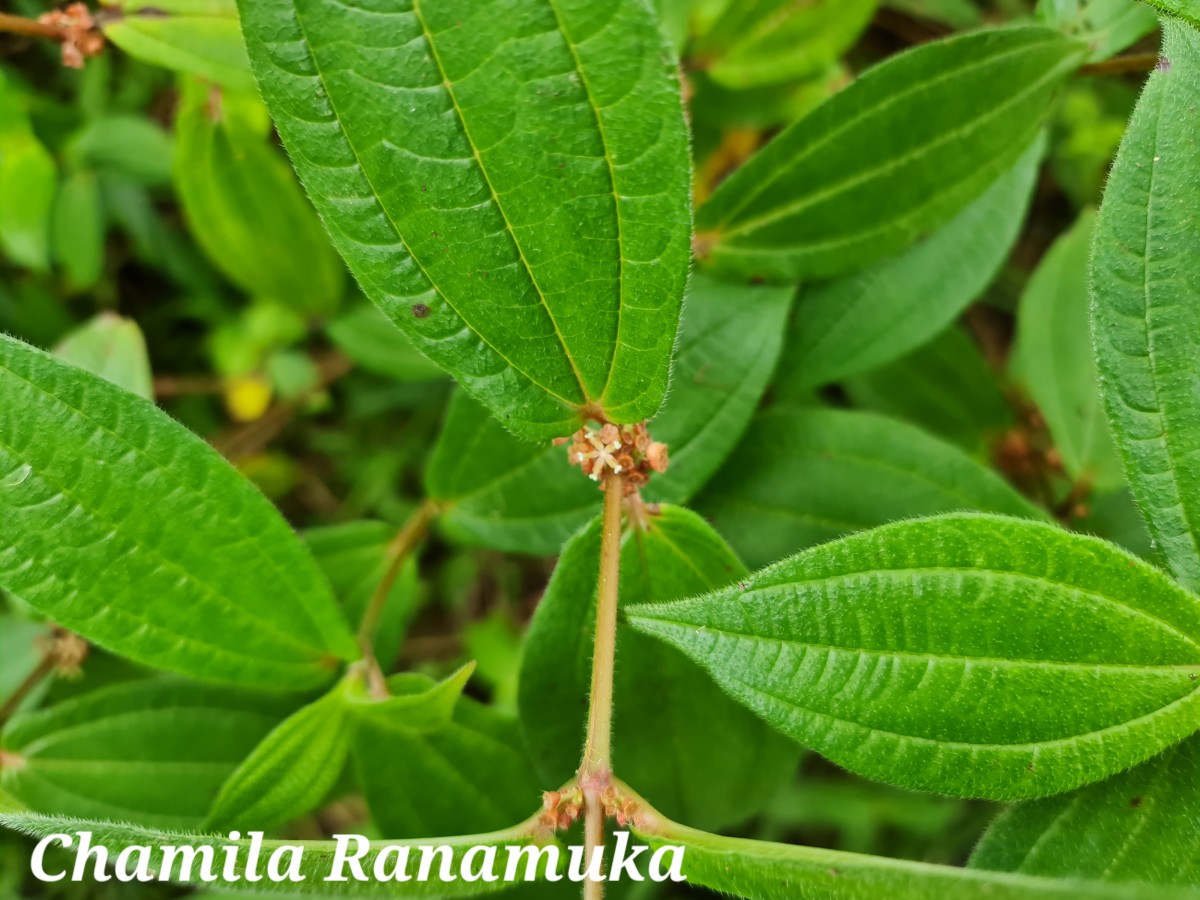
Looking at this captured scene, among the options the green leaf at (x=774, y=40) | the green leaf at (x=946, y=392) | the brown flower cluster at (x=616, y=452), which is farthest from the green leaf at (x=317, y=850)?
the green leaf at (x=774, y=40)

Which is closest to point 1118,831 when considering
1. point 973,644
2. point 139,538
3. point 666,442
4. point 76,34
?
point 973,644

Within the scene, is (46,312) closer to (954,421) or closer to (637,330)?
(637,330)

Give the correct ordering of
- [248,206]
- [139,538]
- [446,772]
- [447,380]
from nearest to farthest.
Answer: [139,538] → [446,772] → [248,206] → [447,380]

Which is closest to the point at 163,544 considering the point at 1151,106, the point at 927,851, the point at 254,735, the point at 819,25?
the point at 254,735

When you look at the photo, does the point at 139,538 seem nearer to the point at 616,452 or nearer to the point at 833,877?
the point at 616,452

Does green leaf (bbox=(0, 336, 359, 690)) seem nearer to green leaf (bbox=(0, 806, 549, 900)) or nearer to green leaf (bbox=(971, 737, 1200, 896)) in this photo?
green leaf (bbox=(0, 806, 549, 900))

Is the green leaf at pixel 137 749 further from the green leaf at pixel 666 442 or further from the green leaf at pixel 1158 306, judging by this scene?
the green leaf at pixel 1158 306
